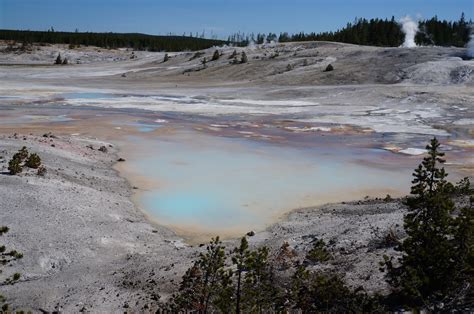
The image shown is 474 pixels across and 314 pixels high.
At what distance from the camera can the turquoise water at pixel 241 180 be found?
1116 centimetres

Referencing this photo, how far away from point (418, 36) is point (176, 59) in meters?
28.6

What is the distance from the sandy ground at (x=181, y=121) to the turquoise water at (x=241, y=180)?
2.28ft

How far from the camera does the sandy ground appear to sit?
7.61 meters

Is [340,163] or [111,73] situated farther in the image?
[111,73]

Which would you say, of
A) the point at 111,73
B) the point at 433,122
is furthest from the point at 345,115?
the point at 111,73

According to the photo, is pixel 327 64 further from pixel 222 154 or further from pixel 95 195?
pixel 95 195

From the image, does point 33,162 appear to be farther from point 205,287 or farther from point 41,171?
point 205,287

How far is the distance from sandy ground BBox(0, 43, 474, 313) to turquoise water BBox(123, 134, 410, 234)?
696 millimetres

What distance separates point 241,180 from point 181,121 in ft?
32.5

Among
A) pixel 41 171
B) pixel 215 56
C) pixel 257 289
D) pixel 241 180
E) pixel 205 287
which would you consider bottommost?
pixel 241 180

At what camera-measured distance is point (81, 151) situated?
15.5 meters

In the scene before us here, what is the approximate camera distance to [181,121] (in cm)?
2291

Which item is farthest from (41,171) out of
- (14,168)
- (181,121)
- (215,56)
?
(215,56)

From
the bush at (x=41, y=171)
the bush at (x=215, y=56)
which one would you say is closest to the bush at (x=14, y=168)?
the bush at (x=41, y=171)
